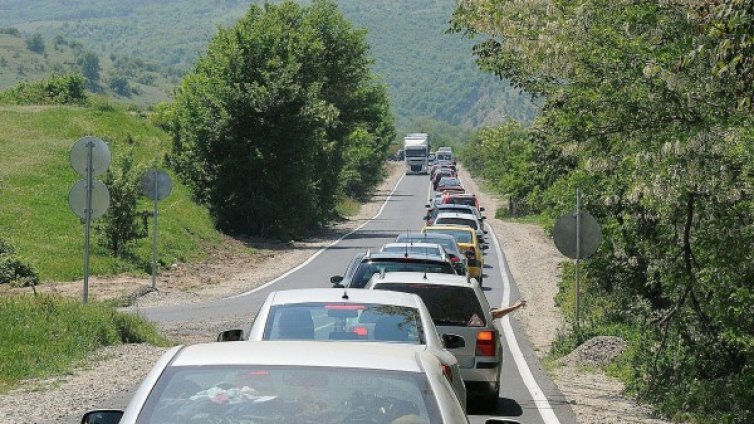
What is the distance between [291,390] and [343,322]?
462 centimetres

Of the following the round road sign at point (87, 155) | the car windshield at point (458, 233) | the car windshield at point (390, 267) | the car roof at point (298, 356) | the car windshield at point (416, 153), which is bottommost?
the car windshield at point (458, 233)

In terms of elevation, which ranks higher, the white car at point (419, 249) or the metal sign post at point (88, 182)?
the metal sign post at point (88, 182)

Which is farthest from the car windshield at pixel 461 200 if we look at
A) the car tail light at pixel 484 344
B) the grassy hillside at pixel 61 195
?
the car tail light at pixel 484 344

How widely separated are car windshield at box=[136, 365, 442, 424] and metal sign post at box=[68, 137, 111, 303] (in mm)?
14671

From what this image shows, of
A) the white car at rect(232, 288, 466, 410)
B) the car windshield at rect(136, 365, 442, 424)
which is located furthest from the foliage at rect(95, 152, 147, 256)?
the car windshield at rect(136, 365, 442, 424)

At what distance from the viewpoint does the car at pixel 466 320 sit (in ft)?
44.7

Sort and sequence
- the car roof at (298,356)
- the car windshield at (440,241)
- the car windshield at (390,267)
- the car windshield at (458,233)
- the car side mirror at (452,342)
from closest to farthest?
the car roof at (298,356), the car side mirror at (452,342), the car windshield at (390,267), the car windshield at (440,241), the car windshield at (458,233)

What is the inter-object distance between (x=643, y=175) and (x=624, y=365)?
18.7 ft

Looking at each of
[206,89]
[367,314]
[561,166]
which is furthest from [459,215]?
[367,314]

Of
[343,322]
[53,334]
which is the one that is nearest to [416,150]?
[53,334]

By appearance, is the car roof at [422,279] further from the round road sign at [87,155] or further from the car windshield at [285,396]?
the car windshield at [285,396]

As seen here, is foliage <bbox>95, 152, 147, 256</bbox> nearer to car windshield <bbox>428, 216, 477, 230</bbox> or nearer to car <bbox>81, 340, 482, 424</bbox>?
car windshield <bbox>428, 216, 477, 230</bbox>

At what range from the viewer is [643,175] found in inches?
537

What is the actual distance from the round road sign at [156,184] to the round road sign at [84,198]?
9.42 metres
